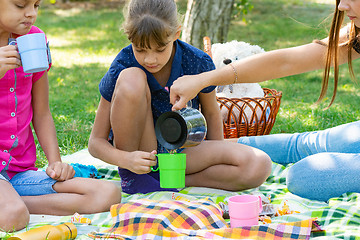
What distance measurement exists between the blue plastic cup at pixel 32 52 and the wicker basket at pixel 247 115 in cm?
156

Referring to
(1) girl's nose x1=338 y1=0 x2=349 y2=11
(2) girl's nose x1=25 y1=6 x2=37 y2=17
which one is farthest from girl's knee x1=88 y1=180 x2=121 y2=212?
(1) girl's nose x1=338 y1=0 x2=349 y2=11

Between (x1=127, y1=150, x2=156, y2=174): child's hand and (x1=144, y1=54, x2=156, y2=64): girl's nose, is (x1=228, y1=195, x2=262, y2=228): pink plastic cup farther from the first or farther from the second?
(x1=144, y1=54, x2=156, y2=64): girl's nose

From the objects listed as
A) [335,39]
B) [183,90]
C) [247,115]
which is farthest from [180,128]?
[247,115]

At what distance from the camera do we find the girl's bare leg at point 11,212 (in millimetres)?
2157

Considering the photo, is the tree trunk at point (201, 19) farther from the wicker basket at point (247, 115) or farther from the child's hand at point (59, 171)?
the child's hand at point (59, 171)

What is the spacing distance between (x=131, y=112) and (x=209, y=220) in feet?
2.23

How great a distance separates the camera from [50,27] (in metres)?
9.16

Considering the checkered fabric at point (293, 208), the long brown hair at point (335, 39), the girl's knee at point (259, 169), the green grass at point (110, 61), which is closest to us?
the checkered fabric at point (293, 208)

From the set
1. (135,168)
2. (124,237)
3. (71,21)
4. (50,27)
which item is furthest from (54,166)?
(71,21)

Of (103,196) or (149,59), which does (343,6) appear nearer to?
(149,59)

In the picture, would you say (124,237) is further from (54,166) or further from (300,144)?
(300,144)

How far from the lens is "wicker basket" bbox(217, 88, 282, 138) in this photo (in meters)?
3.40

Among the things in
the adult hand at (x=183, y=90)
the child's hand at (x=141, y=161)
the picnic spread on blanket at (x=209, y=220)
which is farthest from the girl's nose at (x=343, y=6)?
the child's hand at (x=141, y=161)

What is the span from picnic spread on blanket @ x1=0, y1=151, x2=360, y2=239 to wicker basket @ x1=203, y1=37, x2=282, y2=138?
958mm
